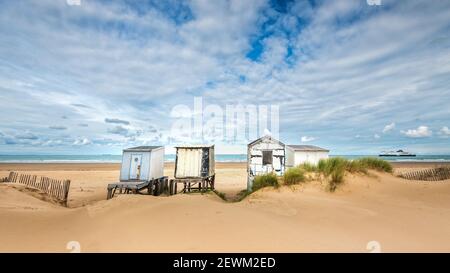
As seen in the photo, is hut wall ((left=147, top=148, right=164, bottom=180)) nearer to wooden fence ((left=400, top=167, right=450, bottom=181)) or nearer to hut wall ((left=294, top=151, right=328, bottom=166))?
hut wall ((left=294, top=151, right=328, bottom=166))

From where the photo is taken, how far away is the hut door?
56.5ft

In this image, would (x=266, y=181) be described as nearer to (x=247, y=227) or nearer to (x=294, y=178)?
(x=294, y=178)

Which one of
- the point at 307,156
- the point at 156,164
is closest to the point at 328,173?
the point at 307,156

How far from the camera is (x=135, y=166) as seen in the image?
17.2 m

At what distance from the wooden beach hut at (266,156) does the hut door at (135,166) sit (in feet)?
26.9

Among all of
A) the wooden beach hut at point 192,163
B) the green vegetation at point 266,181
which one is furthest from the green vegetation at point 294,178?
the wooden beach hut at point 192,163

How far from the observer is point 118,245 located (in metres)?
4.59

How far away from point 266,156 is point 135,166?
982cm

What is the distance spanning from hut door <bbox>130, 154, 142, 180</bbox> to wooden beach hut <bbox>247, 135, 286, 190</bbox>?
8188 millimetres

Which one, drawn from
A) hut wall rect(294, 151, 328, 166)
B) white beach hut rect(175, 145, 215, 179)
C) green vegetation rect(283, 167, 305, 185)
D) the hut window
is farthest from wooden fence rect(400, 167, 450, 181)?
white beach hut rect(175, 145, 215, 179)
